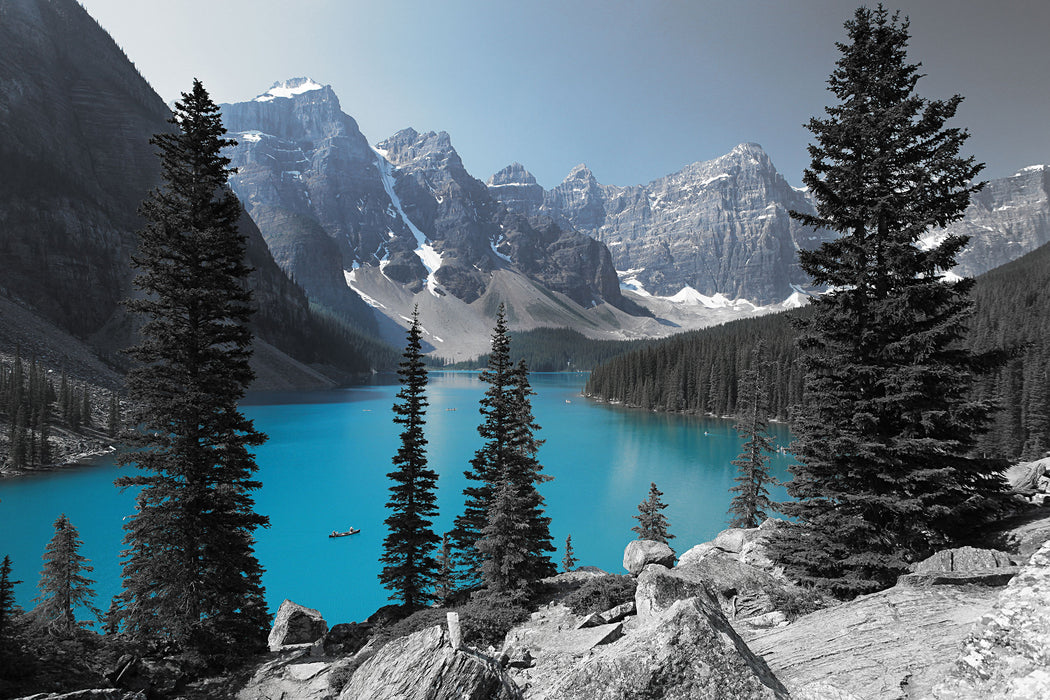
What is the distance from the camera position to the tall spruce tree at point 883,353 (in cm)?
947

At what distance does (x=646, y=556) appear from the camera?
17391 millimetres

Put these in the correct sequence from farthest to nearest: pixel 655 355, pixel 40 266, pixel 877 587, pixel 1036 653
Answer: pixel 655 355 → pixel 40 266 → pixel 877 587 → pixel 1036 653

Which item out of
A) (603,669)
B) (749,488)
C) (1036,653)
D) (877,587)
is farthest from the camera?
(749,488)

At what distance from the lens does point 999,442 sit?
49.4 m

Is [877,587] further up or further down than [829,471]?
further down

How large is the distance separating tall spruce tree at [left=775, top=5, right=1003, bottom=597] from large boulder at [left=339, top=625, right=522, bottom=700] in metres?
8.41

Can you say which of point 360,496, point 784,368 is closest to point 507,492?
point 360,496

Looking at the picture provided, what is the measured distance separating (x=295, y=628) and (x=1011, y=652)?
63.1 ft

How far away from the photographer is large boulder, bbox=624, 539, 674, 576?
17128mm

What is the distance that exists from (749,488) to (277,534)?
35.4 m

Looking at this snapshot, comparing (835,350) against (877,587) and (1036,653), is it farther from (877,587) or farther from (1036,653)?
(1036,653)

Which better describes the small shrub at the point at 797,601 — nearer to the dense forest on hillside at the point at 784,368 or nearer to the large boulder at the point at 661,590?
the large boulder at the point at 661,590

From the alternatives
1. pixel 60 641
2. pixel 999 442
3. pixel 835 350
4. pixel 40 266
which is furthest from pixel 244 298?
pixel 40 266

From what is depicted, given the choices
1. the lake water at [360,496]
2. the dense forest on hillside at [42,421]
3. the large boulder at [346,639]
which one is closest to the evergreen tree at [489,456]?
the large boulder at [346,639]
